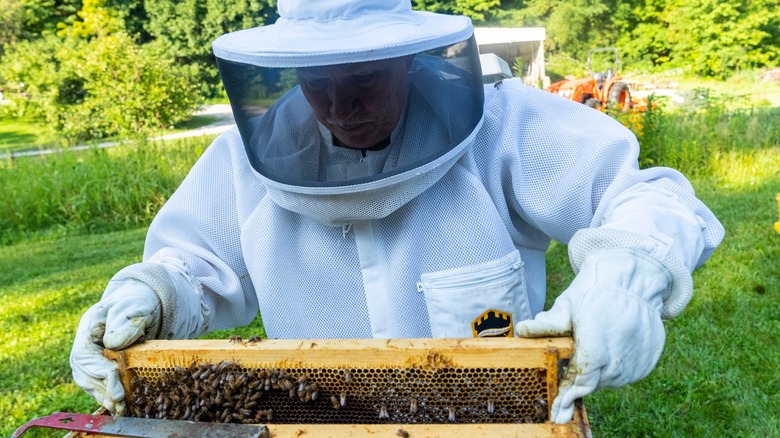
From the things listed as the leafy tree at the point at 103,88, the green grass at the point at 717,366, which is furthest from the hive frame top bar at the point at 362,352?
the leafy tree at the point at 103,88

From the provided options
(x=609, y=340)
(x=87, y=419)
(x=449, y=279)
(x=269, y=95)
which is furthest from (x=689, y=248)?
(x=87, y=419)

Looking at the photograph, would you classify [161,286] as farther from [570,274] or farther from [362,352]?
[570,274]

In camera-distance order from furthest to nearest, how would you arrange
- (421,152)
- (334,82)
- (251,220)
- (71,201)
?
(71,201) < (251,220) < (421,152) < (334,82)

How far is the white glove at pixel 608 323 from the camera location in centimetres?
155

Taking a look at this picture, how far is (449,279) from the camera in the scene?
2123mm

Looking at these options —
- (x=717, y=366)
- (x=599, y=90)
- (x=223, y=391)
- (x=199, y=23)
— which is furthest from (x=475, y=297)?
(x=199, y=23)

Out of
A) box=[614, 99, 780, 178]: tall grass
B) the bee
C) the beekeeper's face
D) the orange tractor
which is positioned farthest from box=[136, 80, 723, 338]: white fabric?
the orange tractor

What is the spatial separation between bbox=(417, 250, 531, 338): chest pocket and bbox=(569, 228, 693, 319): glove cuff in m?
0.42

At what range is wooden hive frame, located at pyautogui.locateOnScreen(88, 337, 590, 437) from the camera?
157 cm

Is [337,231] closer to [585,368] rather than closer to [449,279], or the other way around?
[449,279]

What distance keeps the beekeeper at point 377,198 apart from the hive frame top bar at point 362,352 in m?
0.13

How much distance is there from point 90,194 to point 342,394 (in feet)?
30.2

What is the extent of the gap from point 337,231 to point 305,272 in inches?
7.1

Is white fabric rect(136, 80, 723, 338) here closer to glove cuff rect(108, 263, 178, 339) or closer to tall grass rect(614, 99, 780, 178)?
glove cuff rect(108, 263, 178, 339)
